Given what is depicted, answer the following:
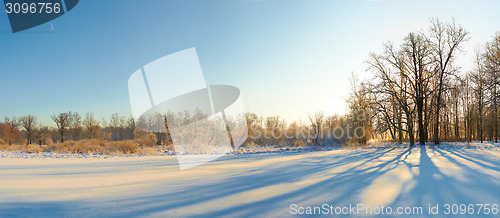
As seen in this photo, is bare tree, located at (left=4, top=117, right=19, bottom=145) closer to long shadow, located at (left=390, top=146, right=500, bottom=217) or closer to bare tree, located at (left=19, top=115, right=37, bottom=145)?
bare tree, located at (left=19, top=115, right=37, bottom=145)

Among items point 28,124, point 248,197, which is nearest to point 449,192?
point 248,197

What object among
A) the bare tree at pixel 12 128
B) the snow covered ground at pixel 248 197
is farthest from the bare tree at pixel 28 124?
the snow covered ground at pixel 248 197

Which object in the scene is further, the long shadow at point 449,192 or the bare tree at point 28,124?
the bare tree at point 28,124

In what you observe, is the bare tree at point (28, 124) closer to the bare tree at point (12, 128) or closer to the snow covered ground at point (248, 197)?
the bare tree at point (12, 128)

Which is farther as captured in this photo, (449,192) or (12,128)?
(12,128)

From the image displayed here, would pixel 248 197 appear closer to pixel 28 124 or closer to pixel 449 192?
pixel 449 192

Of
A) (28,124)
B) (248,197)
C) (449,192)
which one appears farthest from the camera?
(28,124)

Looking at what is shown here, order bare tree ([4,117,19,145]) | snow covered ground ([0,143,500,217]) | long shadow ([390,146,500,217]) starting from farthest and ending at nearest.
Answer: bare tree ([4,117,19,145]), long shadow ([390,146,500,217]), snow covered ground ([0,143,500,217])

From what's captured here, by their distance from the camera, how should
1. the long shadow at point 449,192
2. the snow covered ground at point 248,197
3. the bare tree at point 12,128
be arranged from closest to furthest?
the snow covered ground at point 248,197
the long shadow at point 449,192
the bare tree at point 12,128

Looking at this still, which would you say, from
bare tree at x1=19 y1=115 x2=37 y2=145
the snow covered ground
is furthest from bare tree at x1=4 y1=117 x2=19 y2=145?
the snow covered ground

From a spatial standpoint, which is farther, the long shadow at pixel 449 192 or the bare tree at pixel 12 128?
the bare tree at pixel 12 128

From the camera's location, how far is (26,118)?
3014 centimetres

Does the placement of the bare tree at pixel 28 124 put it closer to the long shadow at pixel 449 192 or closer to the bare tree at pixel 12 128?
the bare tree at pixel 12 128

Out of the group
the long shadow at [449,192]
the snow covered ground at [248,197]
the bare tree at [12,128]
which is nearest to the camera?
the snow covered ground at [248,197]
